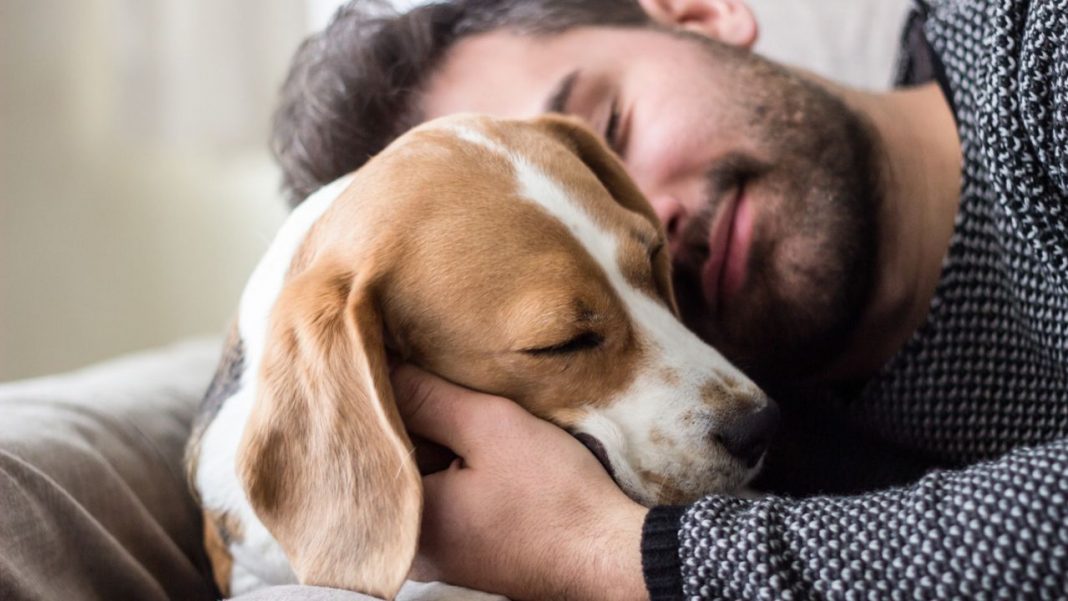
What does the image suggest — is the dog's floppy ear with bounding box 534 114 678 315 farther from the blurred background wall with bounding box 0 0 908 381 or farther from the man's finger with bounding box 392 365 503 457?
the blurred background wall with bounding box 0 0 908 381

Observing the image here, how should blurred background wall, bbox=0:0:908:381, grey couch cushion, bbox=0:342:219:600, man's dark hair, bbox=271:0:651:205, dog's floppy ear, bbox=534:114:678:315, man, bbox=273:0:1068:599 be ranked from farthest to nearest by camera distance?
blurred background wall, bbox=0:0:908:381
man's dark hair, bbox=271:0:651:205
dog's floppy ear, bbox=534:114:678:315
grey couch cushion, bbox=0:342:219:600
man, bbox=273:0:1068:599

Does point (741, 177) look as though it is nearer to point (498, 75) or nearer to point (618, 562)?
point (498, 75)

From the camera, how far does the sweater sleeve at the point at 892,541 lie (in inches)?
31.9

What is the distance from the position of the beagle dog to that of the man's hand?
0.14 feet

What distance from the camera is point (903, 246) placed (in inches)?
65.4

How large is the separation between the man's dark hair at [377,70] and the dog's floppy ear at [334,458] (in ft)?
2.41

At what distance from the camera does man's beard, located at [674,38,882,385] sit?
5.21ft

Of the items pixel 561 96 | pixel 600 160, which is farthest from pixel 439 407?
pixel 561 96

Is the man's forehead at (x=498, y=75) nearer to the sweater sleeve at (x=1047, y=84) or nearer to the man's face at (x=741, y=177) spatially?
the man's face at (x=741, y=177)

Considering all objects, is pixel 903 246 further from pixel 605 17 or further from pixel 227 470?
pixel 227 470

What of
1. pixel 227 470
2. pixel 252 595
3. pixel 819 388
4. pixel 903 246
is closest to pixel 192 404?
pixel 227 470

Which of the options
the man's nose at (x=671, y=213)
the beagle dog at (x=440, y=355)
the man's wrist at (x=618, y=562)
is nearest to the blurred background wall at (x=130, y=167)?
the man's nose at (x=671, y=213)

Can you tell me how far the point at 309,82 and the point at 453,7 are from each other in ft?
1.00

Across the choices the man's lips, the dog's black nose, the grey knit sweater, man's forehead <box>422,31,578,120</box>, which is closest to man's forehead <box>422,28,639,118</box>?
man's forehead <box>422,31,578,120</box>
